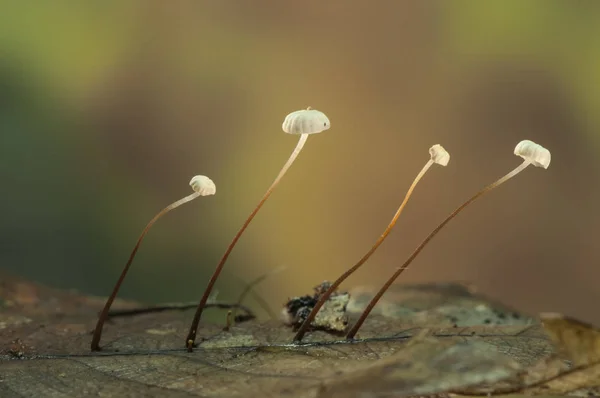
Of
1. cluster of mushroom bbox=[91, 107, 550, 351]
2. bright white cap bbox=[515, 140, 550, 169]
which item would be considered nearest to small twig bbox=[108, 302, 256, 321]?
cluster of mushroom bbox=[91, 107, 550, 351]

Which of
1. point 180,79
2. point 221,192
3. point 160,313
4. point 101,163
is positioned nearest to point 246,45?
point 180,79

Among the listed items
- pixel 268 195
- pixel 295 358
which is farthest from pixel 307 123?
pixel 295 358

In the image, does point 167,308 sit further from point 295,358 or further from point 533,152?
point 533,152

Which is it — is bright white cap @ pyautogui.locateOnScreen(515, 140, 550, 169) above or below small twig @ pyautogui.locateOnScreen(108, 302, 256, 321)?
above

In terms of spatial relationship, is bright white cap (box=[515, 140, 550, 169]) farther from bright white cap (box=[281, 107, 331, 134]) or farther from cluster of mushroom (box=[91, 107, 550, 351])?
bright white cap (box=[281, 107, 331, 134])

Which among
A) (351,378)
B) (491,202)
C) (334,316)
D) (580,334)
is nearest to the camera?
(351,378)

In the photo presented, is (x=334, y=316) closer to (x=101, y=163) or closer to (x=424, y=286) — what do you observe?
(x=424, y=286)

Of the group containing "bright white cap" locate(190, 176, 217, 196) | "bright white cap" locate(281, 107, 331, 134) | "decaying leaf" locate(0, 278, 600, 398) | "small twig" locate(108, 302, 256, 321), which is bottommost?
"decaying leaf" locate(0, 278, 600, 398)

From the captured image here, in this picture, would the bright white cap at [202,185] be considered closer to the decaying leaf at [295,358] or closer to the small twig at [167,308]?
the decaying leaf at [295,358]
